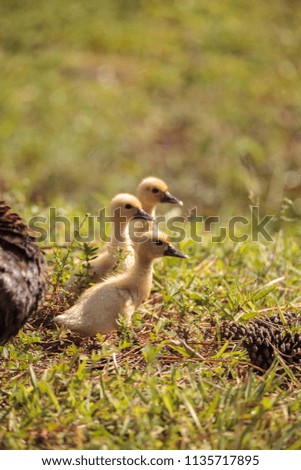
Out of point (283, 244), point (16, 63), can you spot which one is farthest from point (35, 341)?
point (16, 63)

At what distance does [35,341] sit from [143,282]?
61 centimetres

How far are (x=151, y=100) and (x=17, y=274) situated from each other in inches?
220

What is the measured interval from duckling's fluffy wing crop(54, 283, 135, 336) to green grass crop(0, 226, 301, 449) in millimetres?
61

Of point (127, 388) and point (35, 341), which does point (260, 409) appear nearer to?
point (127, 388)

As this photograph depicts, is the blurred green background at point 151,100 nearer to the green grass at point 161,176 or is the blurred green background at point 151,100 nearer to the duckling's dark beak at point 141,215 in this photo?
the green grass at point 161,176

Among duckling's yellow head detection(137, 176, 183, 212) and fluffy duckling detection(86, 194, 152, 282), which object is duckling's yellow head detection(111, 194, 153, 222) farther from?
duckling's yellow head detection(137, 176, 183, 212)

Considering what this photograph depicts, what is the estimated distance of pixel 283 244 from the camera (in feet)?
16.0

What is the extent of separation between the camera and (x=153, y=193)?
169 inches

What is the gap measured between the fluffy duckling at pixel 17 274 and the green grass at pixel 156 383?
0.51ft

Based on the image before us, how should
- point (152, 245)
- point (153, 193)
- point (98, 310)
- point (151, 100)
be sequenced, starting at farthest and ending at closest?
point (151, 100), point (153, 193), point (152, 245), point (98, 310)

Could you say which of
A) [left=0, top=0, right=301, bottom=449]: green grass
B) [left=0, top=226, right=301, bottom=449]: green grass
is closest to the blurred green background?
[left=0, top=0, right=301, bottom=449]: green grass

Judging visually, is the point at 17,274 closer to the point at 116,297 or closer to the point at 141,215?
the point at 116,297

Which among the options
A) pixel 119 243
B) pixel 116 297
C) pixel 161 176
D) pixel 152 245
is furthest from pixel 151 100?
pixel 116 297

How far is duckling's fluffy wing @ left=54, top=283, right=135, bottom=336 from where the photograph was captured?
326 centimetres
